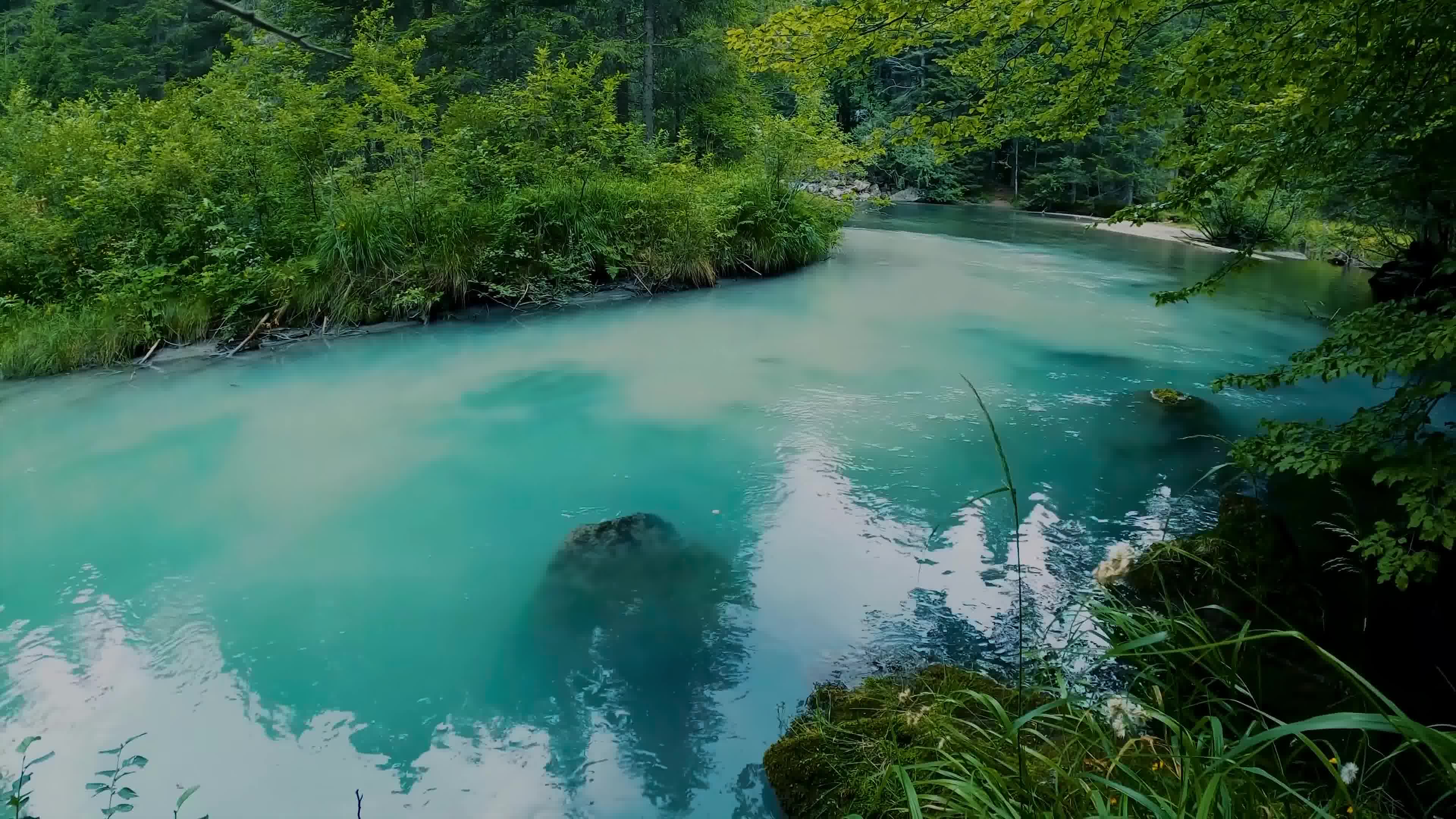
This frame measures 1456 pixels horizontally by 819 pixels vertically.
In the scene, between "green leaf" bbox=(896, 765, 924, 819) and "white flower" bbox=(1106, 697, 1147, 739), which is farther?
"white flower" bbox=(1106, 697, 1147, 739)

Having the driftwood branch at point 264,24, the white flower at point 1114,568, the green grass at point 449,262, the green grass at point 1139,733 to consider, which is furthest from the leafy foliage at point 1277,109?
the green grass at point 449,262

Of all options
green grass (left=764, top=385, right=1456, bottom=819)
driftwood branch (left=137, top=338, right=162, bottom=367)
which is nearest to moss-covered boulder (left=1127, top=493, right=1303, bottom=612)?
green grass (left=764, top=385, right=1456, bottom=819)

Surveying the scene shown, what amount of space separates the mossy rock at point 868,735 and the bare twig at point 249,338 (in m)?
8.62

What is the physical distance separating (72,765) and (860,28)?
5.47m

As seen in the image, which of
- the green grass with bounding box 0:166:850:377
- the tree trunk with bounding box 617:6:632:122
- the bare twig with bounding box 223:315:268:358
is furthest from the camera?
the tree trunk with bounding box 617:6:632:122

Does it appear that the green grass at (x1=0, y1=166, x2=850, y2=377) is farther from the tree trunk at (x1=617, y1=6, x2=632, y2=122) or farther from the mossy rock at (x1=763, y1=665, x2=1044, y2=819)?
the mossy rock at (x1=763, y1=665, x2=1044, y2=819)

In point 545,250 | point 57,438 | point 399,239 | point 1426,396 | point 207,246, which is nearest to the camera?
point 1426,396

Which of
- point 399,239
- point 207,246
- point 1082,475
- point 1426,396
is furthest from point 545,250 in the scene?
point 1426,396

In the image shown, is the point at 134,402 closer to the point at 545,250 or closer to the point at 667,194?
the point at 545,250

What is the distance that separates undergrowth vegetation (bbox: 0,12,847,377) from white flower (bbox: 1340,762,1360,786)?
34.5 ft

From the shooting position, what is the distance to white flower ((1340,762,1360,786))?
2450 millimetres

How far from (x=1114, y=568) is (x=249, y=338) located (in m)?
9.37

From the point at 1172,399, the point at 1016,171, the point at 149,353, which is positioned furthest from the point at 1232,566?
the point at 1016,171

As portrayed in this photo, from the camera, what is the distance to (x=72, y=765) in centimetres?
344
